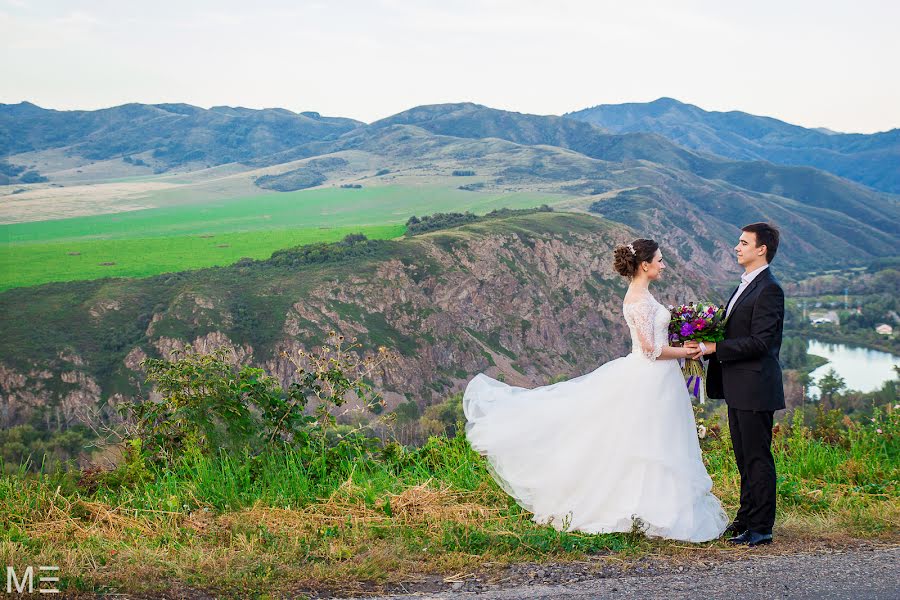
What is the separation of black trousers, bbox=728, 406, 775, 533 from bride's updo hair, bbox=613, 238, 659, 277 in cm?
118

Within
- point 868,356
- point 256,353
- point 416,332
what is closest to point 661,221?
point 868,356

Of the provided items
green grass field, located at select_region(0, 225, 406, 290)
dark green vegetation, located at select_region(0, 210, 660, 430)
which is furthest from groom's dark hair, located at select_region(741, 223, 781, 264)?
green grass field, located at select_region(0, 225, 406, 290)

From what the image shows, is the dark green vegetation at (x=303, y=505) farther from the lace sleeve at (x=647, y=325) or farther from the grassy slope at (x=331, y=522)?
the lace sleeve at (x=647, y=325)

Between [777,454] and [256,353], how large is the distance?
78.9 meters

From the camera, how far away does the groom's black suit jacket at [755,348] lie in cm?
516

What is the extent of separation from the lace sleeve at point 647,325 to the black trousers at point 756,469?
65 cm

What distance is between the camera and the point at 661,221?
641 feet

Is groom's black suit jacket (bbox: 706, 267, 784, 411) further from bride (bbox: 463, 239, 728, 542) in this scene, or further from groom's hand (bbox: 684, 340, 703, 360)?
bride (bbox: 463, 239, 728, 542)

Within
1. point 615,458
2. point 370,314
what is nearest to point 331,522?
point 615,458

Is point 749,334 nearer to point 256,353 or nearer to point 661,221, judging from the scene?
point 256,353

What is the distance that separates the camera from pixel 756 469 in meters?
5.29

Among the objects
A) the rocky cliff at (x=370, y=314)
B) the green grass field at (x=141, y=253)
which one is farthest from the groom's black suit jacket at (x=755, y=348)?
the green grass field at (x=141, y=253)

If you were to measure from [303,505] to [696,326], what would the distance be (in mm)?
3035

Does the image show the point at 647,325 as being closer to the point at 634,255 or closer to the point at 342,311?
the point at 634,255
